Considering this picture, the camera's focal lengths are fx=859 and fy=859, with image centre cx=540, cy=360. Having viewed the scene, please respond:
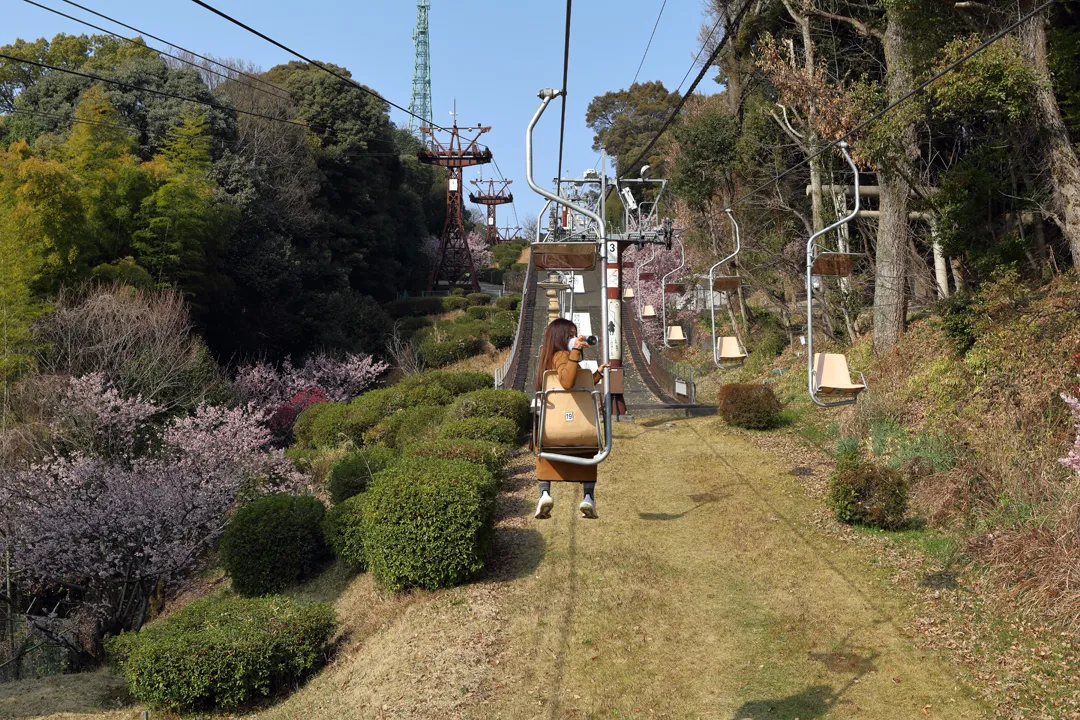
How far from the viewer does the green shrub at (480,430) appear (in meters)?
13.8

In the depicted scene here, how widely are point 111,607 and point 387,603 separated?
5708 mm

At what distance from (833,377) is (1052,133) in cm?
619

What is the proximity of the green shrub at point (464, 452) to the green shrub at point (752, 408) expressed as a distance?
5.63m

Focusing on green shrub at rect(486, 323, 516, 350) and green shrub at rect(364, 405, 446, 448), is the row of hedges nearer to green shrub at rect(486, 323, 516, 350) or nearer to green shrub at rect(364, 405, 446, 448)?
green shrub at rect(486, 323, 516, 350)

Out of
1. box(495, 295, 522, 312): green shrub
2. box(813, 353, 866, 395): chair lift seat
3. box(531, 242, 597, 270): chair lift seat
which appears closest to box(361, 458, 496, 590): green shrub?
box(531, 242, 597, 270): chair lift seat

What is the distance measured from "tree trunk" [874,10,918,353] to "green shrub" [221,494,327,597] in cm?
1053

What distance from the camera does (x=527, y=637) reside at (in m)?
8.30

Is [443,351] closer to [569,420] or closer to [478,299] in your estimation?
[478,299]

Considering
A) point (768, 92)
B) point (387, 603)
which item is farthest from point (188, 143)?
point (387, 603)

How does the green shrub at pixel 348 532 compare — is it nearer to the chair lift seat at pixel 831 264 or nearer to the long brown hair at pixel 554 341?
the long brown hair at pixel 554 341

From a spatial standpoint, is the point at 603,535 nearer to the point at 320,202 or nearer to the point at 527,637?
the point at 527,637

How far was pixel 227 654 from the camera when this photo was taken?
27.7 ft

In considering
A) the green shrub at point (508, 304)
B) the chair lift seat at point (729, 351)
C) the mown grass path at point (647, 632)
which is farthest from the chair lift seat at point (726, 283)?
the green shrub at point (508, 304)

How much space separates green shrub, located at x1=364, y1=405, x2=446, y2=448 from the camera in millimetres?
16219
